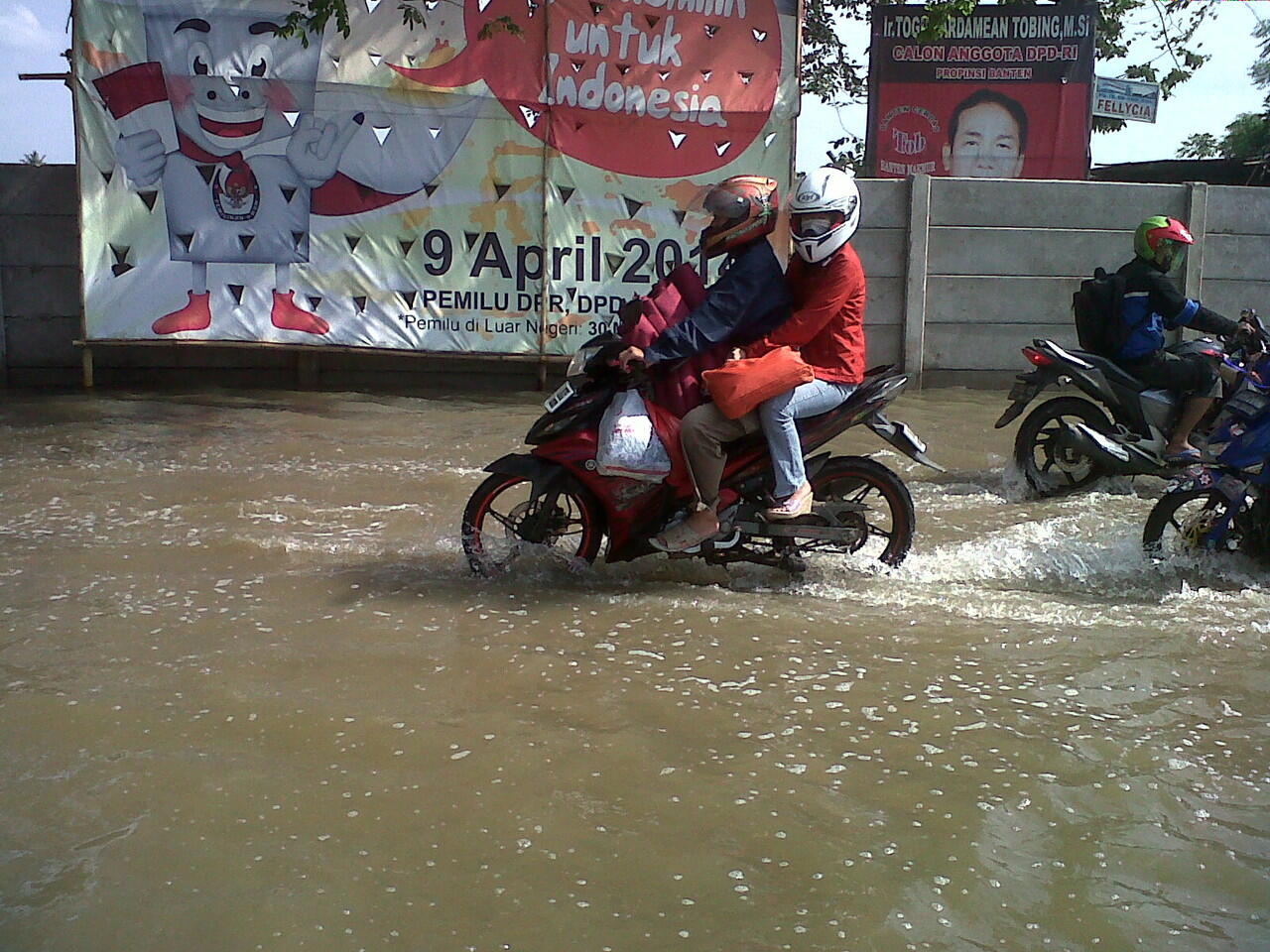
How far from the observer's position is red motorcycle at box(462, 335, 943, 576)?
200 inches

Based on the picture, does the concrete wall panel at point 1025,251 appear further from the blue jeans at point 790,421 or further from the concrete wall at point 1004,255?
the blue jeans at point 790,421

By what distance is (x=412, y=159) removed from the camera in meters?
10.7

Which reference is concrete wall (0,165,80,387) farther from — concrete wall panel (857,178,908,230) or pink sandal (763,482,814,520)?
pink sandal (763,482,814,520)

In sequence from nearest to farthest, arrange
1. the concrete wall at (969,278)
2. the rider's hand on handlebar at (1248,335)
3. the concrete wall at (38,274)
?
the rider's hand on handlebar at (1248,335), the concrete wall at (38,274), the concrete wall at (969,278)

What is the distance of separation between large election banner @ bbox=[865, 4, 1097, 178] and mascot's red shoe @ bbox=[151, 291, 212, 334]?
827cm

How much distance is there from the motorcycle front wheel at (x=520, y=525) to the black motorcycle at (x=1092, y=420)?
9.51 feet

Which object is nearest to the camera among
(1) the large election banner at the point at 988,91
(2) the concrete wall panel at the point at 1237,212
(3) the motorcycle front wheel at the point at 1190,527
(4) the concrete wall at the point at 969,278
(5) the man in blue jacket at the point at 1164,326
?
(3) the motorcycle front wheel at the point at 1190,527

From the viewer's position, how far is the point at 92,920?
262 centimetres

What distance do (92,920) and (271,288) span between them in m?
8.45

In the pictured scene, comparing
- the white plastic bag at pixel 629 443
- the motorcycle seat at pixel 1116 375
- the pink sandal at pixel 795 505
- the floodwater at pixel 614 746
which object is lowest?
the floodwater at pixel 614 746

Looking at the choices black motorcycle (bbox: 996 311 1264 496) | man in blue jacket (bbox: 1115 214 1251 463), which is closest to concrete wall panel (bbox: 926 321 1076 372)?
black motorcycle (bbox: 996 311 1264 496)

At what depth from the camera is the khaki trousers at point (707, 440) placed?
16.4 ft

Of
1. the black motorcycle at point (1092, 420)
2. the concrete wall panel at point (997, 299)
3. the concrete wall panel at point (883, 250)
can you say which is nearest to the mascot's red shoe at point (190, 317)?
the concrete wall panel at point (883, 250)

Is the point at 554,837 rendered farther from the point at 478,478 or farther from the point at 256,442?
the point at 256,442
